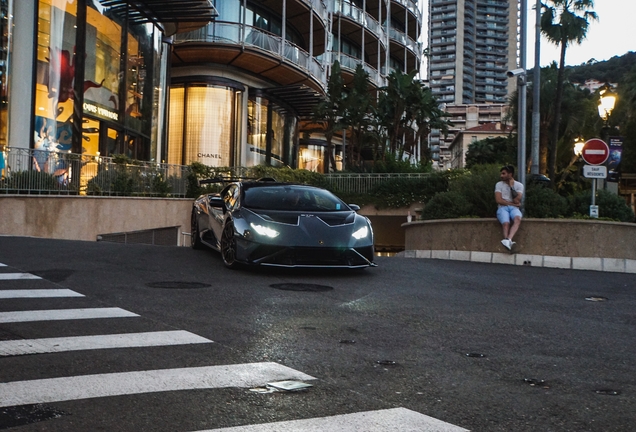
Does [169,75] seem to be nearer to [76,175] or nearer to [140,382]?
[76,175]

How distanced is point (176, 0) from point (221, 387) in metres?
21.7

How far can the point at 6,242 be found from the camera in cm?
1292

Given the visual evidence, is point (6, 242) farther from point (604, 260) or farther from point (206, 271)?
point (604, 260)

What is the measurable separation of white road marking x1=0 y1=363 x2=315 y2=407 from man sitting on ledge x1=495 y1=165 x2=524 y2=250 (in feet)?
33.0

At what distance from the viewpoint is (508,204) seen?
46.1 feet

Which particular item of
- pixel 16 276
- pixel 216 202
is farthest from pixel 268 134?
pixel 16 276

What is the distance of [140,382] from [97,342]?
121 centimetres

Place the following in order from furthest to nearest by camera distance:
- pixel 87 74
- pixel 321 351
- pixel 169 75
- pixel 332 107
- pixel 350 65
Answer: pixel 350 65, pixel 332 107, pixel 169 75, pixel 87 74, pixel 321 351

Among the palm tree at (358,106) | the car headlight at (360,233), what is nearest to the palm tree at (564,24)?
the palm tree at (358,106)

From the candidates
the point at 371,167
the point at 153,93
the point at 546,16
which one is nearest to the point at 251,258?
the point at 153,93

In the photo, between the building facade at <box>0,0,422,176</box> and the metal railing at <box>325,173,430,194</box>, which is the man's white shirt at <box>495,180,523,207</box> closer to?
the building facade at <box>0,0,422,176</box>

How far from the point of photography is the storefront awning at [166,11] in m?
23.8

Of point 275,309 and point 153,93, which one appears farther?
point 153,93

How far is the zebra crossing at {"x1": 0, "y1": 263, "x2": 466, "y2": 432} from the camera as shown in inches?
139
